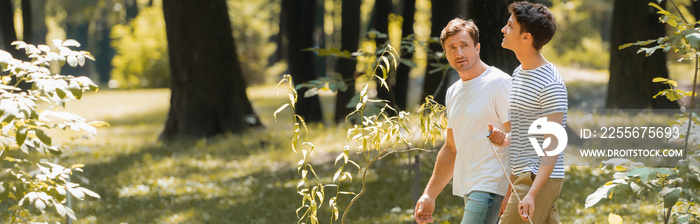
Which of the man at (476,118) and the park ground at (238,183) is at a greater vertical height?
the man at (476,118)

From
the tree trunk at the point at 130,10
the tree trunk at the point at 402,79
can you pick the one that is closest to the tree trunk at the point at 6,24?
the tree trunk at the point at 402,79

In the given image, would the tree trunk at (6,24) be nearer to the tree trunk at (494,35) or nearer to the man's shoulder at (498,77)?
the tree trunk at (494,35)

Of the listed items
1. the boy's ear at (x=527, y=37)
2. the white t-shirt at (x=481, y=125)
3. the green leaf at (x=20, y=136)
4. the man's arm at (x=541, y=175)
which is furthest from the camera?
the green leaf at (x=20, y=136)

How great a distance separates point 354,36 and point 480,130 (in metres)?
12.8

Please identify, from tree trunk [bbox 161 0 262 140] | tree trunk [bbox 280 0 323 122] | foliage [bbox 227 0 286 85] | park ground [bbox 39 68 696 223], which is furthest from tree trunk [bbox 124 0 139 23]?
tree trunk [bbox 161 0 262 140]

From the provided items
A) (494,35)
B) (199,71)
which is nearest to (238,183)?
(494,35)

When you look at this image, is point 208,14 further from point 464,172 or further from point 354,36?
point 464,172

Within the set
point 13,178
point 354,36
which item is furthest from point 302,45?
point 13,178

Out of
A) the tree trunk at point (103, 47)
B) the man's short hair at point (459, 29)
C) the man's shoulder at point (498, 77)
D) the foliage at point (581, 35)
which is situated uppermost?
the man's short hair at point (459, 29)

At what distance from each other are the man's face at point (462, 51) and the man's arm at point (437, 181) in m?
0.37

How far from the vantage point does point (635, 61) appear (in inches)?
557

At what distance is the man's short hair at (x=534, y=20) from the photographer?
3662mm

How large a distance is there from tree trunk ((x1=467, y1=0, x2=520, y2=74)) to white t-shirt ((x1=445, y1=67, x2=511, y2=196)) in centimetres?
447

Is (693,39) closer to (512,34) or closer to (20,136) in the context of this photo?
(512,34)
